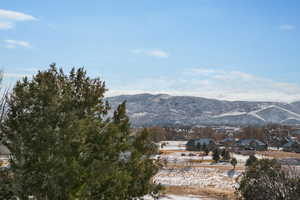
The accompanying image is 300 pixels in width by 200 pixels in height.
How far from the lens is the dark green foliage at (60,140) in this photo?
41.8ft

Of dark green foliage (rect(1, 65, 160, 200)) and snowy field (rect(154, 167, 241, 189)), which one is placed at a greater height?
dark green foliage (rect(1, 65, 160, 200))

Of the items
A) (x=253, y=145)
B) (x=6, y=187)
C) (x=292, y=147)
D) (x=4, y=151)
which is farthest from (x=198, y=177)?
(x=292, y=147)

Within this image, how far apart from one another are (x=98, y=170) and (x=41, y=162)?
7.21ft

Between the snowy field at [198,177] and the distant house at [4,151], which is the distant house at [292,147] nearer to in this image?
the snowy field at [198,177]

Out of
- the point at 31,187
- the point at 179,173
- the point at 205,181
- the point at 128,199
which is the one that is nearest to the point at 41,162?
the point at 31,187

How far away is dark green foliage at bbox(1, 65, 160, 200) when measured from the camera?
12.8 meters

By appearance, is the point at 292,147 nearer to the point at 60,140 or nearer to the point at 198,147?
the point at 198,147

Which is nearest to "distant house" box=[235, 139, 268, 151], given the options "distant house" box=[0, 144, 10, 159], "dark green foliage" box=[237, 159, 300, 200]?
"dark green foliage" box=[237, 159, 300, 200]

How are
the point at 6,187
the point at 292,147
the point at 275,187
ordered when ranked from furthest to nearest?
the point at 292,147 → the point at 275,187 → the point at 6,187

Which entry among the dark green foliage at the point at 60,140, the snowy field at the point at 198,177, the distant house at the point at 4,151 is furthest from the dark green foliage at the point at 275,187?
the snowy field at the point at 198,177

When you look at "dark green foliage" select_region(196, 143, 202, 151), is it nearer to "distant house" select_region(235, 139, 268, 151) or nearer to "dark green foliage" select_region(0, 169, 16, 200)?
"distant house" select_region(235, 139, 268, 151)

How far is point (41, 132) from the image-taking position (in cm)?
1284

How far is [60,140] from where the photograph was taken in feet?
43.1

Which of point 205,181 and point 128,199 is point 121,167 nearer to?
point 128,199
